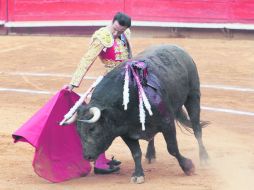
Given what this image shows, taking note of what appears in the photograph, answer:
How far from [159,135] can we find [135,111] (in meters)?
2.22

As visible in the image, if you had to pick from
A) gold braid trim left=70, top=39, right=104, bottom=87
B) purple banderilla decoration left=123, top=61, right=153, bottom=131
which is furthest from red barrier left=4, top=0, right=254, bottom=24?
purple banderilla decoration left=123, top=61, right=153, bottom=131

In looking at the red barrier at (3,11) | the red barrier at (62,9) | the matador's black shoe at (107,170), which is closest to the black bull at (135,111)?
the matador's black shoe at (107,170)

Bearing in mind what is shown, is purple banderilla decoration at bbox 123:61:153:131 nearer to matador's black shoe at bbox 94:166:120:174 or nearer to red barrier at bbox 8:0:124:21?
matador's black shoe at bbox 94:166:120:174

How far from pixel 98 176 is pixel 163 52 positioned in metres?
1.19

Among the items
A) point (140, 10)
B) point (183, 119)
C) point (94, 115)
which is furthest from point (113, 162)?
point (140, 10)

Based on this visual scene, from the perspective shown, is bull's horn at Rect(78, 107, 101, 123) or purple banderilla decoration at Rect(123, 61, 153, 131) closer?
bull's horn at Rect(78, 107, 101, 123)

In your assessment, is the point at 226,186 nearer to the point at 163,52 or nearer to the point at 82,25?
the point at 163,52

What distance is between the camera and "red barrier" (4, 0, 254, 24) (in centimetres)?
1423

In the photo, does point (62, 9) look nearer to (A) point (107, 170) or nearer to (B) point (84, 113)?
(A) point (107, 170)

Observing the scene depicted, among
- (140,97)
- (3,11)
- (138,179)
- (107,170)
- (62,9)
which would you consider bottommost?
(3,11)

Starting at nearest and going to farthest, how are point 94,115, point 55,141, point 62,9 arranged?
point 94,115, point 55,141, point 62,9

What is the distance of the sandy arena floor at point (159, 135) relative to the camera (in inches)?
237

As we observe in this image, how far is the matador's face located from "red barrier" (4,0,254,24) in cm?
827

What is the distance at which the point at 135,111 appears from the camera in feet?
19.0
